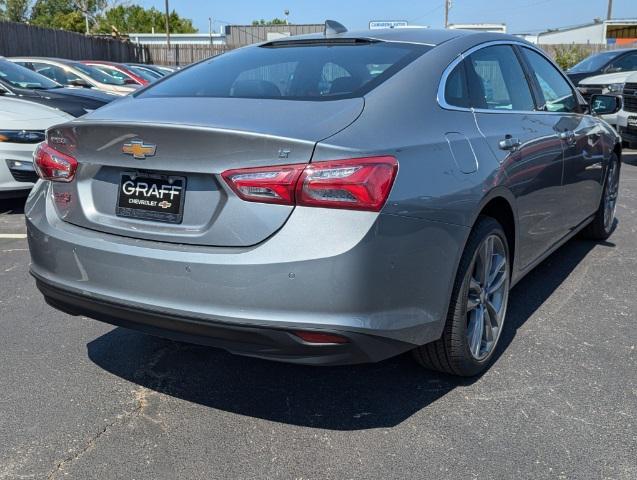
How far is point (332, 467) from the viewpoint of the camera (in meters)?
2.50

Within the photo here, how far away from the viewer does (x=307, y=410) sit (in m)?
2.93

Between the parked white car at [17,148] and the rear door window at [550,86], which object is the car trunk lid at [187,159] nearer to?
the rear door window at [550,86]

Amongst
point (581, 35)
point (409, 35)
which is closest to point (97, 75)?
point (409, 35)

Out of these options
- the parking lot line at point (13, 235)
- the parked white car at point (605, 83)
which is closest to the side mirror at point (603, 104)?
the parking lot line at point (13, 235)

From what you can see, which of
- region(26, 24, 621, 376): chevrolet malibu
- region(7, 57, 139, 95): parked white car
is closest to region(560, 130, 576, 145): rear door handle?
region(26, 24, 621, 376): chevrolet malibu

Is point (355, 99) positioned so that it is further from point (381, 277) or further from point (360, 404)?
point (360, 404)

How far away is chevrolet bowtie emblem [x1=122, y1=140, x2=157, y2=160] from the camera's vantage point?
8.32ft

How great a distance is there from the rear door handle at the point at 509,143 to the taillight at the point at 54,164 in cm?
193

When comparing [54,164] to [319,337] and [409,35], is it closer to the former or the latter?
[319,337]

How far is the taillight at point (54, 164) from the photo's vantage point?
2.80 metres

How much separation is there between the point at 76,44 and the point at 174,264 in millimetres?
31023

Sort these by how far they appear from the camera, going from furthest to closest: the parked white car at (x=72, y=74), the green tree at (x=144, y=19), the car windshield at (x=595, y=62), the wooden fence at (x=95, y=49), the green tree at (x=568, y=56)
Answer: the green tree at (x=144, y=19), the green tree at (x=568, y=56), the wooden fence at (x=95, y=49), the car windshield at (x=595, y=62), the parked white car at (x=72, y=74)

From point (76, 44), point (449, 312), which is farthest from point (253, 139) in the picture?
point (76, 44)

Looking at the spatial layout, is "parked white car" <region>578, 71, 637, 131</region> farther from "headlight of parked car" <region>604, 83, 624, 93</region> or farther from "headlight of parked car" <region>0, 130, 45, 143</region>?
"headlight of parked car" <region>0, 130, 45, 143</region>
